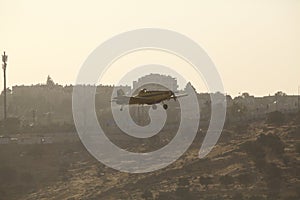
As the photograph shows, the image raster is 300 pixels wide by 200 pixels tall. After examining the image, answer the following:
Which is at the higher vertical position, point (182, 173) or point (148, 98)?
point (148, 98)

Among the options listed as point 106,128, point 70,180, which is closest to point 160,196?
point 70,180

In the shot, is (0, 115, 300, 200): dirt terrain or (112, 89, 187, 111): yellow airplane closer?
(112, 89, 187, 111): yellow airplane

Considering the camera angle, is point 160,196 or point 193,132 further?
point 193,132

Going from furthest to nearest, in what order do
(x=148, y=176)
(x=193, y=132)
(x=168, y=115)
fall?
1. (x=168, y=115)
2. (x=193, y=132)
3. (x=148, y=176)

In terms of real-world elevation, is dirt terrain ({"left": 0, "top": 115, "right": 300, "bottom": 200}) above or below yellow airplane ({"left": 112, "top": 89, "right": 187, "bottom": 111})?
below

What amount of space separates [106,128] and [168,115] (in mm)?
41149

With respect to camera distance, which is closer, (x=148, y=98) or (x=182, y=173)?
(x=148, y=98)

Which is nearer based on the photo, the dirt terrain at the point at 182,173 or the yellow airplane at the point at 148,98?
the yellow airplane at the point at 148,98

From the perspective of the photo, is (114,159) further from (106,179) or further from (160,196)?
(160,196)

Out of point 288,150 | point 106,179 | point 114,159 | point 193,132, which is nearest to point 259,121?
point 193,132

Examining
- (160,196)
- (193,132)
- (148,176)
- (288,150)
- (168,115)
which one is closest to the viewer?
(160,196)

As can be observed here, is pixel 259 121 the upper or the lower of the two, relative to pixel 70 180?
upper

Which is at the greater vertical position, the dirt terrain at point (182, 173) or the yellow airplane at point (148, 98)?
the yellow airplane at point (148, 98)

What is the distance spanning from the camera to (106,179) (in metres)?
91.1
